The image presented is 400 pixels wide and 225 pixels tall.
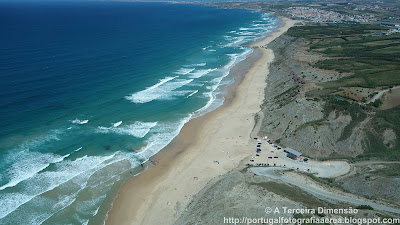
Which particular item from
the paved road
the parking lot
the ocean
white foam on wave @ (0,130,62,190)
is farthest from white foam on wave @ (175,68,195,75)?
the paved road

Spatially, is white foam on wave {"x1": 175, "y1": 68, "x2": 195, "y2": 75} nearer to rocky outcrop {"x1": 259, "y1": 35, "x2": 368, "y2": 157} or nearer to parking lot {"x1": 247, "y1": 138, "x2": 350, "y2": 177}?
rocky outcrop {"x1": 259, "y1": 35, "x2": 368, "y2": 157}

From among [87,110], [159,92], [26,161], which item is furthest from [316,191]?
[159,92]

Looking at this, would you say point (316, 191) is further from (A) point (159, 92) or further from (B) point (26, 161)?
(A) point (159, 92)

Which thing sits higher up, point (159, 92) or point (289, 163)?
point (159, 92)

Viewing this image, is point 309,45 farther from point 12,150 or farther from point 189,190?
point 12,150

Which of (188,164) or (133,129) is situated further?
(133,129)

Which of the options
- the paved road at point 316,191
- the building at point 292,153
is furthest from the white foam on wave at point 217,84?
the paved road at point 316,191

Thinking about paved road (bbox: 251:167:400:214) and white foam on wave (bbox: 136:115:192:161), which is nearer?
paved road (bbox: 251:167:400:214)
